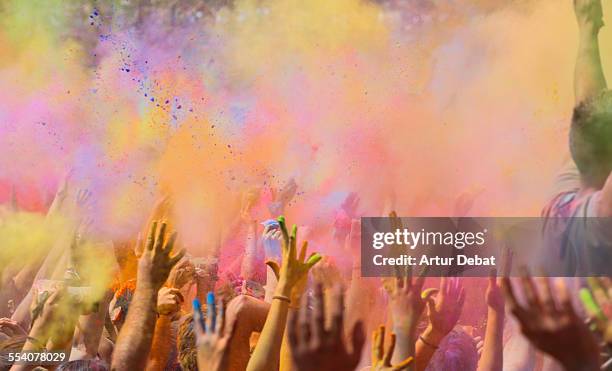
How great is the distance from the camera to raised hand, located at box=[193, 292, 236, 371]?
3.14 meters

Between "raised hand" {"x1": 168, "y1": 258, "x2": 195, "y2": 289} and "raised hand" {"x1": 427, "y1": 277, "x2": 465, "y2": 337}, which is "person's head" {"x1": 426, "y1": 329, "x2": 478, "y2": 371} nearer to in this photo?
"raised hand" {"x1": 427, "y1": 277, "x2": 465, "y2": 337}

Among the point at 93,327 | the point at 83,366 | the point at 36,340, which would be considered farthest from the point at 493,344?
the point at 36,340

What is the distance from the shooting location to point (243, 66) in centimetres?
524

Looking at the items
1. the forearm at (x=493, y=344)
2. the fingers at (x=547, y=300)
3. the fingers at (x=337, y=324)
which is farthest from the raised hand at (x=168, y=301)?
the fingers at (x=547, y=300)

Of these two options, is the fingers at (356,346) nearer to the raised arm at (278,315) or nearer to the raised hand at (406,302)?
the raised arm at (278,315)

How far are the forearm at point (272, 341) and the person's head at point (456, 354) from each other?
1.36 metres

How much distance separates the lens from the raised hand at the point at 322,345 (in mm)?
2963

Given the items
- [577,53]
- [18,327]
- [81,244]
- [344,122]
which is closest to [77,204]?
[81,244]

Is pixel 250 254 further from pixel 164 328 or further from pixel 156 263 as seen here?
pixel 156 263

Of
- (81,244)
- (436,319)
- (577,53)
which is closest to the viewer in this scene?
(436,319)

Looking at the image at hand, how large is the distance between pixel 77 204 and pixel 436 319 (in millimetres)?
2273

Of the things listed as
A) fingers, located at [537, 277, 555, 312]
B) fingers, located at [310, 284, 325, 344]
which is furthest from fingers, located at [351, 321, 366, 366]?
fingers, located at [537, 277, 555, 312]

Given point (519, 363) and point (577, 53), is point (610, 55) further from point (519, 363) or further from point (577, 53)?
point (519, 363)

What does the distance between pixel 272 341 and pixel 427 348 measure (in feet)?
3.68
